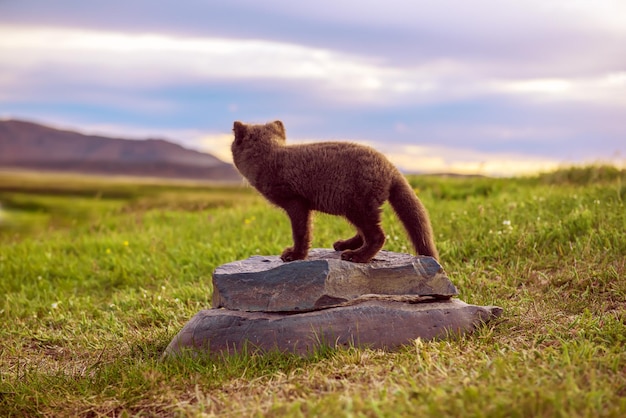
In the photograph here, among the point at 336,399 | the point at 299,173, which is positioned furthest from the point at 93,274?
the point at 336,399

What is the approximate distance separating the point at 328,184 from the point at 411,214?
91cm

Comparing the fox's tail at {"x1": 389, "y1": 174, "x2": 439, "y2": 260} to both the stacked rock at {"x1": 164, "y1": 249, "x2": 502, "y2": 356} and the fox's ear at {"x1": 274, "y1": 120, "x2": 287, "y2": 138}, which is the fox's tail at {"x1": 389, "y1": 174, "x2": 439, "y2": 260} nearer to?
the stacked rock at {"x1": 164, "y1": 249, "x2": 502, "y2": 356}

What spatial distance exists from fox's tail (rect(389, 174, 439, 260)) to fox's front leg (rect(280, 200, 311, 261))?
0.86m

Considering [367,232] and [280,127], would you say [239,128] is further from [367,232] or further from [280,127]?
[367,232]

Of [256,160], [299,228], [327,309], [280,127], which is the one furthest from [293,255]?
[280,127]

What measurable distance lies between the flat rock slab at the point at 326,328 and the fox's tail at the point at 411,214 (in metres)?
0.61

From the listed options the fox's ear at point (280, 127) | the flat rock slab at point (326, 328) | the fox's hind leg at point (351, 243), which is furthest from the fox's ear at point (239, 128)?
the flat rock slab at point (326, 328)

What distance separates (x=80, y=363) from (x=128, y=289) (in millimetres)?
2654

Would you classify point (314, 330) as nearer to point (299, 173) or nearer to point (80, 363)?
point (299, 173)

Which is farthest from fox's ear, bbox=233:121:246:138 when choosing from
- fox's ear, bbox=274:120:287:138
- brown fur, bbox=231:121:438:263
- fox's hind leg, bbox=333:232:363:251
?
fox's hind leg, bbox=333:232:363:251

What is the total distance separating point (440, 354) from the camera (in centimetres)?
504

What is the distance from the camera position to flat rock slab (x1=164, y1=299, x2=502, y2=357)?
5.49 m

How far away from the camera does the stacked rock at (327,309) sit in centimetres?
553

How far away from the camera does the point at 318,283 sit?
5.62 meters
